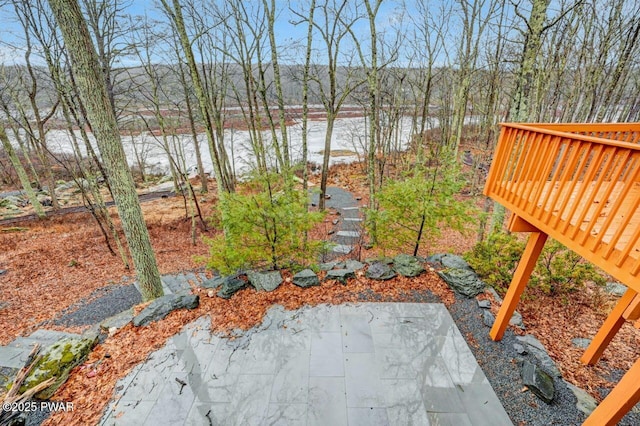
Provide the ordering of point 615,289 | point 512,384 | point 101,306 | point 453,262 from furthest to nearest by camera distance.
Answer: point 101,306
point 453,262
point 615,289
point 512,384

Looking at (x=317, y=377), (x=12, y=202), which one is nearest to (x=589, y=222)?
(x=317, y=377)

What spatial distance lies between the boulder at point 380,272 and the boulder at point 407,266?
0.58 feet

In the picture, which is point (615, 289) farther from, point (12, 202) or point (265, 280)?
point (12, 202)

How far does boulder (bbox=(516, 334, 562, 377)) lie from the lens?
302 centimetres

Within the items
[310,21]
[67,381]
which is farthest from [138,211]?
[310,21]

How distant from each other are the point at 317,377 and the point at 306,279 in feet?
5.71

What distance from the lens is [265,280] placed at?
15.0ft

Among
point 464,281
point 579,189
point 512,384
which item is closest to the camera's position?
point 579,189

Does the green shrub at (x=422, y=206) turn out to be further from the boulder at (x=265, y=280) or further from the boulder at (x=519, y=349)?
the boulder at (x=265, y=280)

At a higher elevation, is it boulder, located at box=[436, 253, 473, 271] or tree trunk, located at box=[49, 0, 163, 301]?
tree trunk, located at box=[49, 0, 163, 301]

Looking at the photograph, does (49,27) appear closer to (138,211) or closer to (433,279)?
(138,211)

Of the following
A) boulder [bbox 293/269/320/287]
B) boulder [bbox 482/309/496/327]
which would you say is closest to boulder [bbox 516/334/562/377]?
boulder [bbox 482/309/496/327]

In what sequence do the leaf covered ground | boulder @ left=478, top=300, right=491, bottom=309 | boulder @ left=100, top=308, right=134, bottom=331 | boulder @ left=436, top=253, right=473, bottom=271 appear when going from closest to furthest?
the leaf covered ground < boulder @ left=100, top=308, right=134, bottom=331 < boulder @ left=478, top=300, right=491, bottom=309 < boulder @ left=436, top=253, right=473, bottom=271

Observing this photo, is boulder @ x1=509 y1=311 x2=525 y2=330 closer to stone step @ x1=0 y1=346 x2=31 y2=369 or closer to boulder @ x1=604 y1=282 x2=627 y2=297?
boulder @ x1=604 y1=282 x2=627 y2=297
